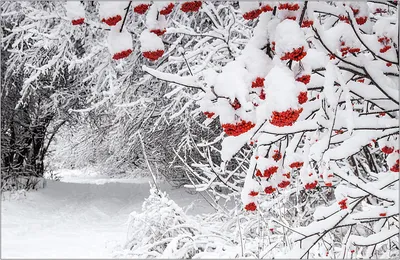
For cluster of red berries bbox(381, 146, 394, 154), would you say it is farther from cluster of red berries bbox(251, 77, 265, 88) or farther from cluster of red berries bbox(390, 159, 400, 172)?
cluster of red berries bbox(251, 77, 265, 88)

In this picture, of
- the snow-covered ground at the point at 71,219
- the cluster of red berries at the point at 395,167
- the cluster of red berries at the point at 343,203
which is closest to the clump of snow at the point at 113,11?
the cluster of red berries at the point at 395,167

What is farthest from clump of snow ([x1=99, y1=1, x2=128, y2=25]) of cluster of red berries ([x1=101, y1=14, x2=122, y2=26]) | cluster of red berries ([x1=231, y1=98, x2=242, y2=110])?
cluster of red berries ([x1=231, y1=98, x2=242, y2=110])

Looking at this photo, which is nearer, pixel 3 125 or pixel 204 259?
pixel 204 259

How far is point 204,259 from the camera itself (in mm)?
3883

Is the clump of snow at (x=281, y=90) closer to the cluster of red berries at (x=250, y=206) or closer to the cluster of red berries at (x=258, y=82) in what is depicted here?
the cluster of red berries at (x=258, y=82)

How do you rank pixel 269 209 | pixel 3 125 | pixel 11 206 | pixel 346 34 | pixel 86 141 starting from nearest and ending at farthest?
pixel 346 34, pixel 269 209, pixel 11 206, pixel 3 125, pixel 86 141

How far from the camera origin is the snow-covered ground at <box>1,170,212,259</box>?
512cm

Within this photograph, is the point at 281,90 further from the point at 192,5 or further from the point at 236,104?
the point at 192,5

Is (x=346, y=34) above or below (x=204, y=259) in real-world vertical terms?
above

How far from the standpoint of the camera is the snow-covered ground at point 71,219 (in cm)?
512

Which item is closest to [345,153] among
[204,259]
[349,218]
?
[349,218]

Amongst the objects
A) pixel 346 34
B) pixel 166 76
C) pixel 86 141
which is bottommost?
pixel 166 76

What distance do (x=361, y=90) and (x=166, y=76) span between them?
3.14 feet

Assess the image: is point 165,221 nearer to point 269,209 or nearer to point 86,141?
point 269,209
